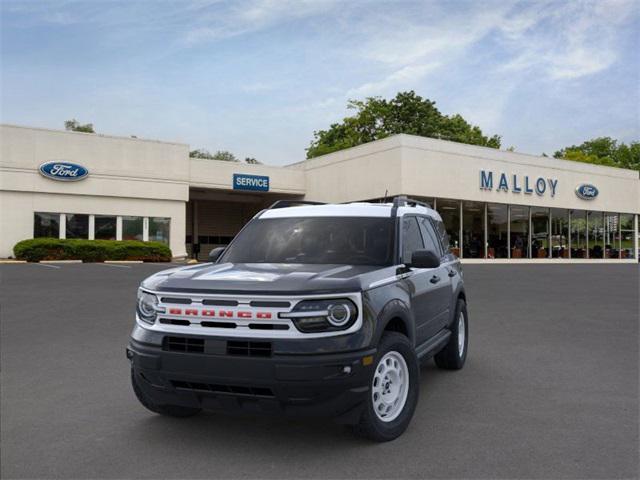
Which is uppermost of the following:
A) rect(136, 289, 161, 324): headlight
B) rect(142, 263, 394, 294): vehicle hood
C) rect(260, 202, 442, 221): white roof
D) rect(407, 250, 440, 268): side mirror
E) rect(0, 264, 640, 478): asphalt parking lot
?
rect(260, 202, 442, 221): white roof

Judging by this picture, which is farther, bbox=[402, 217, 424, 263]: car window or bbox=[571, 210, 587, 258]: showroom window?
bbox=[571, 210, 587, 258]: showroom window

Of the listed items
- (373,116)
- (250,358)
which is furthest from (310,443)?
(373,116)

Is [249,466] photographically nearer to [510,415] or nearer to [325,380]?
[325,380]

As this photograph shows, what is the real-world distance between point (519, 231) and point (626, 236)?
14.3 meters

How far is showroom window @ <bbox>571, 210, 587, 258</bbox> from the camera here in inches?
1811

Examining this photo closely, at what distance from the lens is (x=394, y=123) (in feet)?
203

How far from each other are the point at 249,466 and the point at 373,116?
60.3 metres

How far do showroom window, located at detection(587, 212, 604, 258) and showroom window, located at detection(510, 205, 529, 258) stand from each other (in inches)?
324

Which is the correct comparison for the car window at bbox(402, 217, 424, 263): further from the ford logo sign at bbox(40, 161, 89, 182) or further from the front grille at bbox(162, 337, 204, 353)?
the ford logo sign at bbox(40, 161, 89, 182)

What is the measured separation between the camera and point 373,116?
203ft

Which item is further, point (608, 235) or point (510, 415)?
point (608, 235)

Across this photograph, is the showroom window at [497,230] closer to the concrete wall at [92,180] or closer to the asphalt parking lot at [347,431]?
the concrete wall at [92,180]

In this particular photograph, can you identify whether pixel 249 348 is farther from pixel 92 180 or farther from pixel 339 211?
pixel 92 180

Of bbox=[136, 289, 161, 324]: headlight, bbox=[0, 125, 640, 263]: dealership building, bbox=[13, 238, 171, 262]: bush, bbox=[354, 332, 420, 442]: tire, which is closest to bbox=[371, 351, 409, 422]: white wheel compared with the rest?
bbox=[354, 332, 420, 442]: tire
